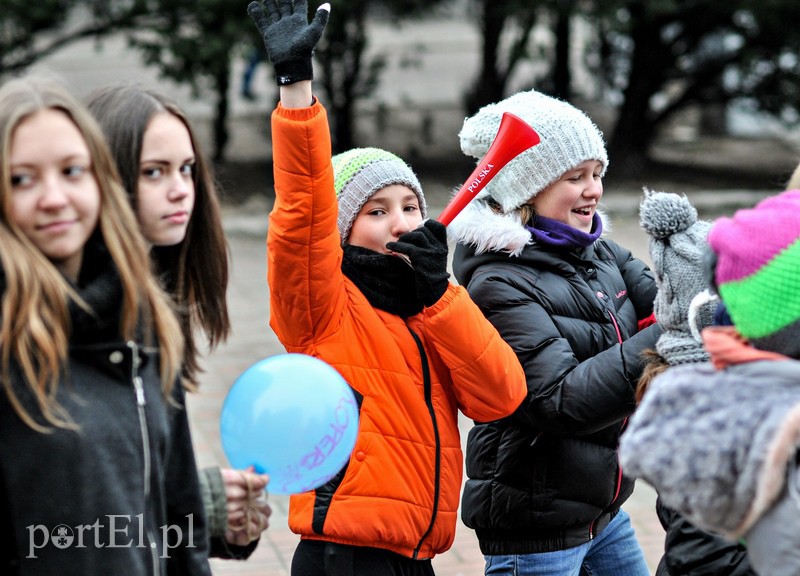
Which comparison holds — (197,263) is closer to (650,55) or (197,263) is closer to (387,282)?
(387,282)

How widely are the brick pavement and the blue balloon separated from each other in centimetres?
80

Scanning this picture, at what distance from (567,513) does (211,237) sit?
114 cm

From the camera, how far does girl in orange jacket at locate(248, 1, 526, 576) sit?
2.53 metres

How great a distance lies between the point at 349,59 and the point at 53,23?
2.86m

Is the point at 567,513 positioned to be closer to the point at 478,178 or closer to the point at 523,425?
the point at 523,425

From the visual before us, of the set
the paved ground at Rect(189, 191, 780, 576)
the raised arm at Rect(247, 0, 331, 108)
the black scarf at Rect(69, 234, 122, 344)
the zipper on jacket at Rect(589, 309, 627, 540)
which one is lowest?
the paved ground at Rect(189, 191, 780, 576)

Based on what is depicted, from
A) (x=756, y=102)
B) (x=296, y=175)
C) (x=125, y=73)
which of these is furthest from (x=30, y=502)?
(x=125, y=73)

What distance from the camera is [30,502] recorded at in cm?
191

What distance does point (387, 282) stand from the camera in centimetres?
276

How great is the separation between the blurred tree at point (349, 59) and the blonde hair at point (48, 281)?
8.54 meters

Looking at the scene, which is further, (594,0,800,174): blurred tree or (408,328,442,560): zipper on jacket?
(594,0,800,174): blurred tree

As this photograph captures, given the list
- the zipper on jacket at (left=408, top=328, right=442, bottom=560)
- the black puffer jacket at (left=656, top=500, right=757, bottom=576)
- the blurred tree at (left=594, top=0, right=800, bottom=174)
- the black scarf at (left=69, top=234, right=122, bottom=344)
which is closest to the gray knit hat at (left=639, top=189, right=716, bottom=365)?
the black puffer jacket at (left=656, top=500, right=757, bottom=576)

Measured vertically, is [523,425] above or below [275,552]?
above

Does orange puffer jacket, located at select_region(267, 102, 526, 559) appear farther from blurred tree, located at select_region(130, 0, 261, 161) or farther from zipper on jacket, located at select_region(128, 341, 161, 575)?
blurred tree, located at select_region(130, 0, 261, 161)
